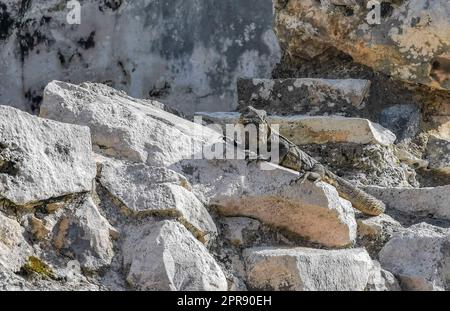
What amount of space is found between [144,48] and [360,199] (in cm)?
213

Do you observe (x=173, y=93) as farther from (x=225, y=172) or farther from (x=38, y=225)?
(x=38, y=225)

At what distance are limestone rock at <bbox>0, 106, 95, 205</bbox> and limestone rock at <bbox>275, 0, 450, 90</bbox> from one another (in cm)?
192

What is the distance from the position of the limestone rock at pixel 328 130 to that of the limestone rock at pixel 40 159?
136 centimetres

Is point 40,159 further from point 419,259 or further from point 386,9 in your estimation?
point 386,9

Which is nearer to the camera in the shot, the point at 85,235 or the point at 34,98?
the point at 85,235

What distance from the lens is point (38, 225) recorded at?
3764 mm

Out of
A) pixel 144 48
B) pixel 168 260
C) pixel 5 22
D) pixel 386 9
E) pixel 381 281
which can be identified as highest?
pixel 386 9

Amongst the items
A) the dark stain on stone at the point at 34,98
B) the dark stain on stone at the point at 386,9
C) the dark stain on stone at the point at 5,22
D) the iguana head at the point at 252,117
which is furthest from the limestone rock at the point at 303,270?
the dark stain on stone at the point at 5,22

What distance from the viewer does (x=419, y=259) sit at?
13.6 feet

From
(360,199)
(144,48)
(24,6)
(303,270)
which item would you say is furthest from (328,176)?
(24,6)

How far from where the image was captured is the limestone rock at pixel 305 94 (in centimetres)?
543

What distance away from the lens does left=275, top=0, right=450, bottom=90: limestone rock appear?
532cm

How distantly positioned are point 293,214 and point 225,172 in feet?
1.16

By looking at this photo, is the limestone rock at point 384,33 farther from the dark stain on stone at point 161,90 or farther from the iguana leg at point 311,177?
the iguana leg at point 311,177
